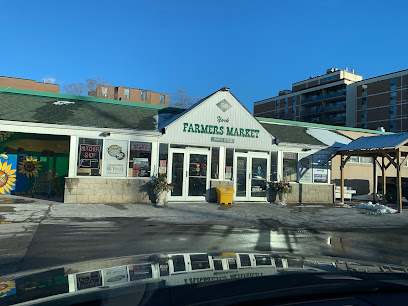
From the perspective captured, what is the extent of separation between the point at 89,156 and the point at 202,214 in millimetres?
5245

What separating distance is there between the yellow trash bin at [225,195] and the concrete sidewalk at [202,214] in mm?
385

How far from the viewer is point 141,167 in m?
14.1

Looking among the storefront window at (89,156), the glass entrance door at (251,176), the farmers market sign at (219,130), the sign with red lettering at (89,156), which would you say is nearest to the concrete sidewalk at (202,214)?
the glass entrance door at (251,176)

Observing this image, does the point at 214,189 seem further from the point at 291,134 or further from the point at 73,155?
the point at 73,155

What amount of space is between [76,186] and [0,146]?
5024mm

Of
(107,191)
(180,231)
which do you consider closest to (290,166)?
(107,191)

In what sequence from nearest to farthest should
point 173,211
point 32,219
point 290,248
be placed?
point 290,248 → point 32,219 → point 173,211

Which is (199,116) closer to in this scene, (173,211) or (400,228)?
(173,211)

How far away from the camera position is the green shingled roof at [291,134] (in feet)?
56.6

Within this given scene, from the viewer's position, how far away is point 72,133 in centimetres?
1310

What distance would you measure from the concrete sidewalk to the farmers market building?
1061 mm

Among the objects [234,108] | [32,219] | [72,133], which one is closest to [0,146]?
[72,133]

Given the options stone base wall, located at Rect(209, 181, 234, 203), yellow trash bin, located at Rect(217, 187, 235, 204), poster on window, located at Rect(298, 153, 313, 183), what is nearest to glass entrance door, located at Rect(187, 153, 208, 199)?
stone base wall, located at Rect(209, 181, 234, 203)

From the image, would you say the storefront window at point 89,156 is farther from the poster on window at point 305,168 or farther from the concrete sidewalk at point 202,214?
the poster on window at point 305,168
